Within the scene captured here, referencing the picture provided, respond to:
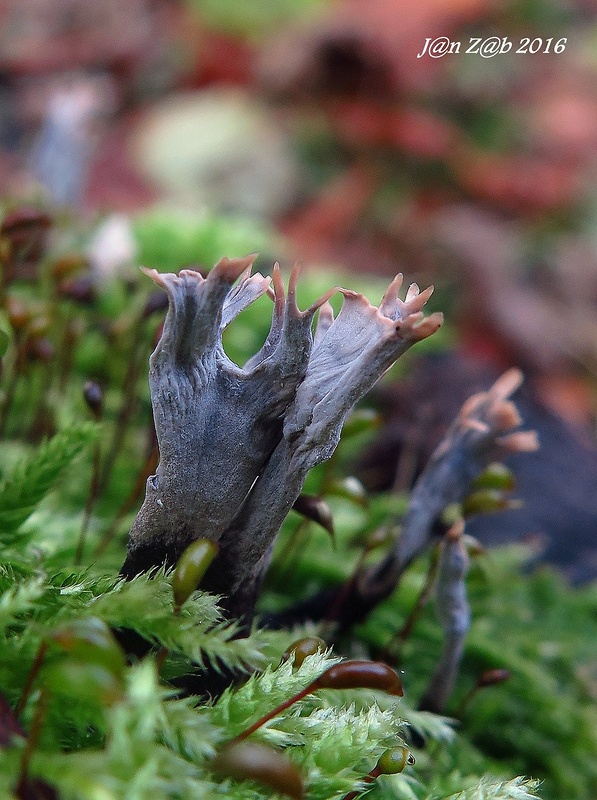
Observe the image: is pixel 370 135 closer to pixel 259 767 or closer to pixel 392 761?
pixel 392 761

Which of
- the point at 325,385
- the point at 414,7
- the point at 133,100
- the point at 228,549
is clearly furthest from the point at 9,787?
the point at 133,100

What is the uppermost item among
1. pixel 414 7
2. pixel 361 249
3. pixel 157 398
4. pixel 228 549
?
pixel 414 7

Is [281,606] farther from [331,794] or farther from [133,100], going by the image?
[133,100]

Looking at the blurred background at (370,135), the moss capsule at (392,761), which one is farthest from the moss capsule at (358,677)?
the blurred background at (370,135)

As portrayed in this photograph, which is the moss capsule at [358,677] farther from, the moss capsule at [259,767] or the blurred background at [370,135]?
the blurred background at [370,135]

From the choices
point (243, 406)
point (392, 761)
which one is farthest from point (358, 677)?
point (243, 406)

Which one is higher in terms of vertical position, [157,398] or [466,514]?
[157,398]
